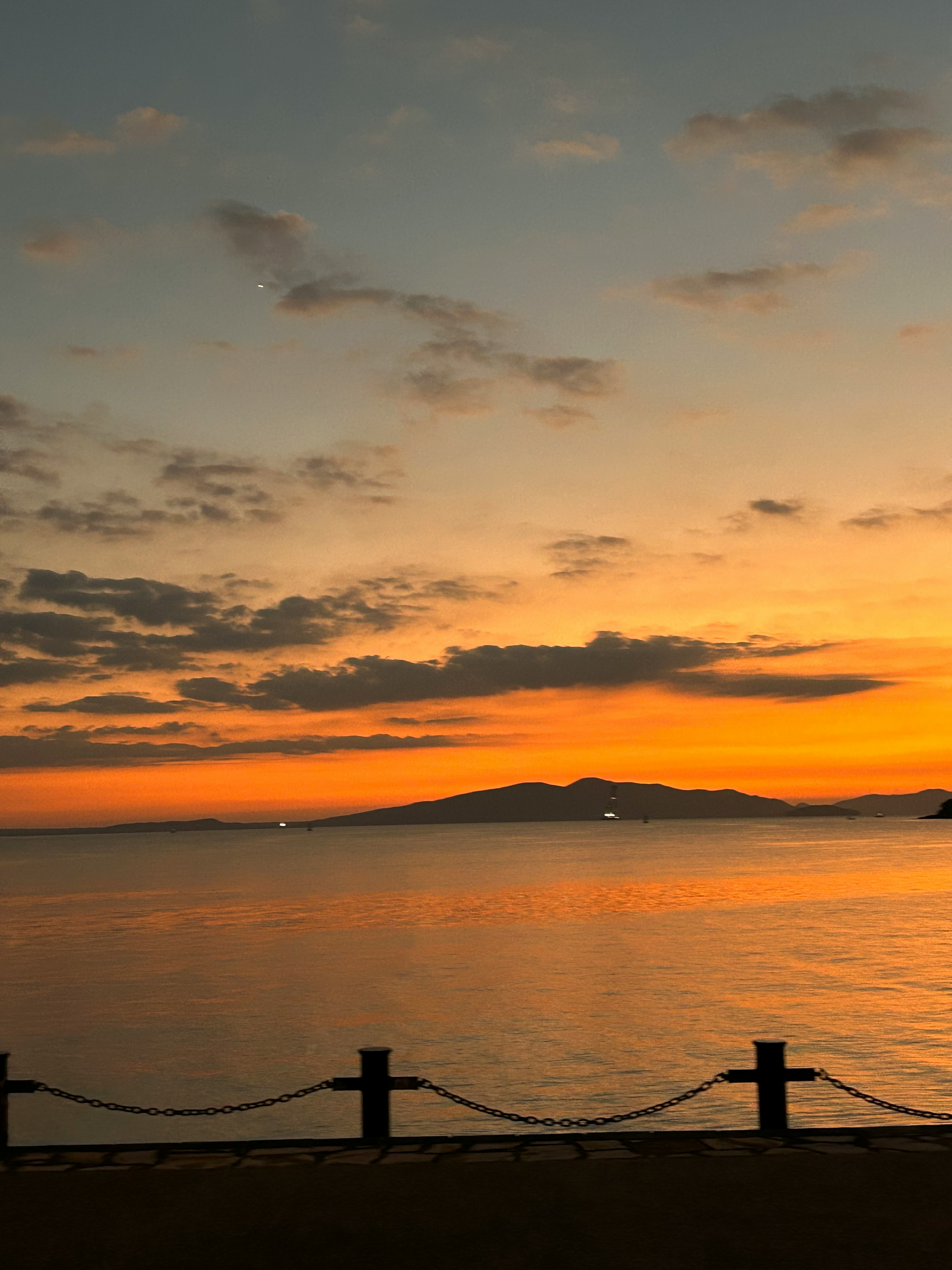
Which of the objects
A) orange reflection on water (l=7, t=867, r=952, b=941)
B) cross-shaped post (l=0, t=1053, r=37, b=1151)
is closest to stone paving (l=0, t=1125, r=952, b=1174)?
cross-shaped post (l=0, t=1053, r=37, b=1151)

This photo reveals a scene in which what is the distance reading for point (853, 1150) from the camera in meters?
10.4

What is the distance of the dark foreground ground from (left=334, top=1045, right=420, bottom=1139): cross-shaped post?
13.4 inches

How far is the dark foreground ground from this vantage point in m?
7.95

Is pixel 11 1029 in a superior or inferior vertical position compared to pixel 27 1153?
inferior

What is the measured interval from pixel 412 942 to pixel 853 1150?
52.5m

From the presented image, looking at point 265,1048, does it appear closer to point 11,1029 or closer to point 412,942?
point 11,1029

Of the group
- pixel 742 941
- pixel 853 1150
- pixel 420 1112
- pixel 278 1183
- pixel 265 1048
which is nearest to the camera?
pixel 278 1183

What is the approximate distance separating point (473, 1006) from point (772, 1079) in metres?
29.9

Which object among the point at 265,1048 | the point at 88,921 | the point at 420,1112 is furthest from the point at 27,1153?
the point at 88,921

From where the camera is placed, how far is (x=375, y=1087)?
11.4 m

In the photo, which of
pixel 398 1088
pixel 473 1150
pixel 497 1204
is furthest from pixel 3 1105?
pixel 497 1204

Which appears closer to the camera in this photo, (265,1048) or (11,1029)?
(265,1048)

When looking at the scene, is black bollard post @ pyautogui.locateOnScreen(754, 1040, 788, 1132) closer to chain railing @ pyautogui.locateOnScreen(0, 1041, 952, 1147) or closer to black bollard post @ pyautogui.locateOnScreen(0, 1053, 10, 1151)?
chain railing @ pyautogui.locateOnScreen(0, 1041, 952, 1147)

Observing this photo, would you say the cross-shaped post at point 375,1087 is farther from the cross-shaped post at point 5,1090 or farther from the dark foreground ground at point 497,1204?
the cross-shaped post at point 5,1090
